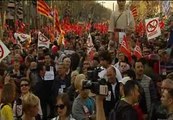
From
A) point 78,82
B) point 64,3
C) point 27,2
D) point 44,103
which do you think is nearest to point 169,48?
point 44,103

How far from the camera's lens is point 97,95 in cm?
546

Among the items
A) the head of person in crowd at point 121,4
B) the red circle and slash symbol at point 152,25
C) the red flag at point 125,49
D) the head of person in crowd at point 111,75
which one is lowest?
the head of person in crowd at point 111,75

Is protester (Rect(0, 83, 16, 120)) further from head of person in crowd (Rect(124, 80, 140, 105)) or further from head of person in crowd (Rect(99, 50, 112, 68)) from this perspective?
head of person in crowd (Rect(99, 50, 112, 68))

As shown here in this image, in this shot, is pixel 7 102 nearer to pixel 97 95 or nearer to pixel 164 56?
pixel 97 95

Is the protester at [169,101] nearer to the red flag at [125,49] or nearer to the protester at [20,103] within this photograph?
the protester at [20,103]

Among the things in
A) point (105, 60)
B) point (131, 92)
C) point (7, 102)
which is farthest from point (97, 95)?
point (105, 60)

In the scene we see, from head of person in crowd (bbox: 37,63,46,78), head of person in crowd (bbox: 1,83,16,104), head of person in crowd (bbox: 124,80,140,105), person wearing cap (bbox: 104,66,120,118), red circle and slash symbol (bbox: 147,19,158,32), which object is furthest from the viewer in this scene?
red circle and slash symbol (bbox: 147,19,158,32)

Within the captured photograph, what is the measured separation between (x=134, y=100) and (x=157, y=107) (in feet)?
3.80

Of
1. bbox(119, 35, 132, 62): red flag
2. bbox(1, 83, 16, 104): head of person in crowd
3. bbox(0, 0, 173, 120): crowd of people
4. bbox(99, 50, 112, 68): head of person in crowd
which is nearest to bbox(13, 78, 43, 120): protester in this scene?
bbox(0, 0, 173, 120): crowd of people

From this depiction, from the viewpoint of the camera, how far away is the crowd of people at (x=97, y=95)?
6.66 metres

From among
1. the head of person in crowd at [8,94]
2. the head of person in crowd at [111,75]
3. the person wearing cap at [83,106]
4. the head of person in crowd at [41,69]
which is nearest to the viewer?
the head of person in crowd at [8,94]

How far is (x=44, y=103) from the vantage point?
40.3 ft

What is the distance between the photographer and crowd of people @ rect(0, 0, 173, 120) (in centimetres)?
666

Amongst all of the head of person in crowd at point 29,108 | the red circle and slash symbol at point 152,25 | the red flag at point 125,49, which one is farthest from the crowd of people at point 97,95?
the red circle and slash symbol at point 152,25
